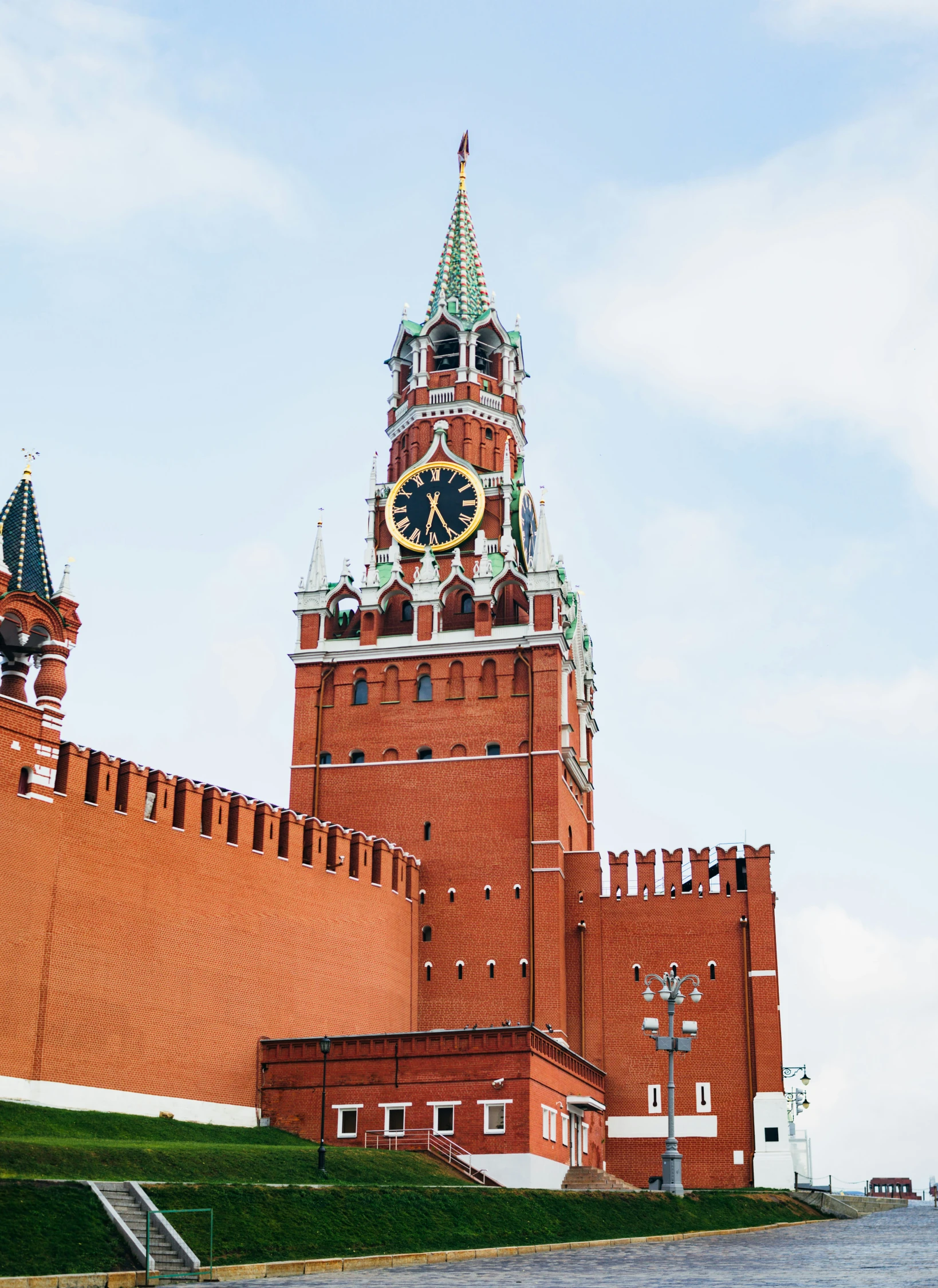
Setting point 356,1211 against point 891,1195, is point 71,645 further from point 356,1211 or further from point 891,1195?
point 891,1195

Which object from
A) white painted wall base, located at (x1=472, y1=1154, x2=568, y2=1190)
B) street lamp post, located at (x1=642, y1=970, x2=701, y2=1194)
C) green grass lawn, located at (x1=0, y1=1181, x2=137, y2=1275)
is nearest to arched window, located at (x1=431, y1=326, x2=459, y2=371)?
street lamp post, located at (x1=642, y1=970, x2=701, y2=1194)

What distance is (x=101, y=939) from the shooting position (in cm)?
3756

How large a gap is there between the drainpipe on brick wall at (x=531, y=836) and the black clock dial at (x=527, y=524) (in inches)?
213

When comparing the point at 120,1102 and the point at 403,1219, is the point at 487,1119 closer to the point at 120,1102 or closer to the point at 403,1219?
the point at 120,1102

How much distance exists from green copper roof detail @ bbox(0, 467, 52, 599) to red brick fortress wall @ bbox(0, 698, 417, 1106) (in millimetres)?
3084

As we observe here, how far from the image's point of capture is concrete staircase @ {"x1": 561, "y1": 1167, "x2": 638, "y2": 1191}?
42688 millimetres

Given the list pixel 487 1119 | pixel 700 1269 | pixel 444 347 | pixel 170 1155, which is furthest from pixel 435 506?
pixel 700 1269

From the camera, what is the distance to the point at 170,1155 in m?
29.3

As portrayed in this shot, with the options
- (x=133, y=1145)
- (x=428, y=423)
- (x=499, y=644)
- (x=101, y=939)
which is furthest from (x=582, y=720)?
(x=133, y=1145)

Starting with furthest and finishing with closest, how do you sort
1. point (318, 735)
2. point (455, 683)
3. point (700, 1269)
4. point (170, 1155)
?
point (318, 735)
point (455, 683)
point (170, 1155)
point (700, 1269)

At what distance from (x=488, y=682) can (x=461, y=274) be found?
69.3 feet

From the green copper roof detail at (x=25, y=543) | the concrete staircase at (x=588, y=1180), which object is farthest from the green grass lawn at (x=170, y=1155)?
the green copper roof detail at (x=25, y=543)

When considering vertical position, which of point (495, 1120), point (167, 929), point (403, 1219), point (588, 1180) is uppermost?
point (167, 929)

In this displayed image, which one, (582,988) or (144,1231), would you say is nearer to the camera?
(144,1231)
